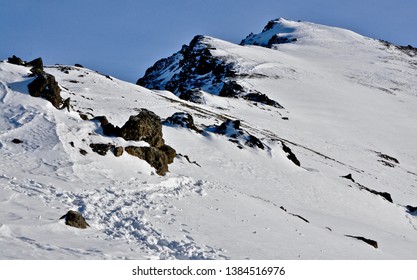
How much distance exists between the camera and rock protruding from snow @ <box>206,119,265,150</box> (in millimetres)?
35844

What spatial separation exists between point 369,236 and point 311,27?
157 meters

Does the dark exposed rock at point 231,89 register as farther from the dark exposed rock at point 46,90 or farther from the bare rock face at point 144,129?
the dark exposed rock at point 46,90

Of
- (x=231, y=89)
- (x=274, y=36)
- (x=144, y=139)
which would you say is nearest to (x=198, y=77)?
(x=231, y=89)

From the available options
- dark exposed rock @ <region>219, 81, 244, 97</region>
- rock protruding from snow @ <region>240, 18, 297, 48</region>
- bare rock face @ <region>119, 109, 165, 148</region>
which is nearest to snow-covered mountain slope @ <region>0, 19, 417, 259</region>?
bare rock face @ <region>119, 109, 165, 148</region>

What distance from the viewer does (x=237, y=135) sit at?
36.8 meters

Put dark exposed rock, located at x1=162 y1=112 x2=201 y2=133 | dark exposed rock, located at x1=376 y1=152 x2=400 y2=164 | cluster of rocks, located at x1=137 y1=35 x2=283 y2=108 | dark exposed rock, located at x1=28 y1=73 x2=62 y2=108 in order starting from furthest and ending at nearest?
cluster of rocks, located at x1=137 y1=35 x2=283 y2=108, dark exposed rock, located at x1=376 y1=152 x2=400 y2=164, dark exposed rock, located at x1=162 y1=112 x2=201 y2=133, dark exposed rock, located at x1=28 y1=73 x2=62 y2=108

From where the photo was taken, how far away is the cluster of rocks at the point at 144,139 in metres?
24.3

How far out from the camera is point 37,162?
70.1 ft

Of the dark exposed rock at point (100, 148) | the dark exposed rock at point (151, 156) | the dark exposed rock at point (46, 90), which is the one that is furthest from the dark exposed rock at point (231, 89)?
the dark exposed rock at point (100, 148)

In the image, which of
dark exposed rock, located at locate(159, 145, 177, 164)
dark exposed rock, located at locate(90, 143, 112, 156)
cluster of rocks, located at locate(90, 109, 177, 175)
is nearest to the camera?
dark exposed rock, located at locate(90, 143, 112, 156)

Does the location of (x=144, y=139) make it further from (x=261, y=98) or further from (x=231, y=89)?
(x=231, y=89)

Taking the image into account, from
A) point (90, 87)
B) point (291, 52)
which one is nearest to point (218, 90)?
point (90, 87)

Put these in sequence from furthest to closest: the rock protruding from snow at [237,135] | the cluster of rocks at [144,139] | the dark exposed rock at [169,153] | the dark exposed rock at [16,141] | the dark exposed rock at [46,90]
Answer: the rock protruding from snow at [237,135], the dark exposed rock at [46,90], the dark exposed rock at [169,153], the cluster of rocks at [144,139], the dark exposed rock at [16,141]

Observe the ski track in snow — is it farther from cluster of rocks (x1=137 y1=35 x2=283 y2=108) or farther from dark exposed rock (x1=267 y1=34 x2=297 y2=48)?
dark exposed rock (x1=267 y1=34 x2=297 y2=48)
